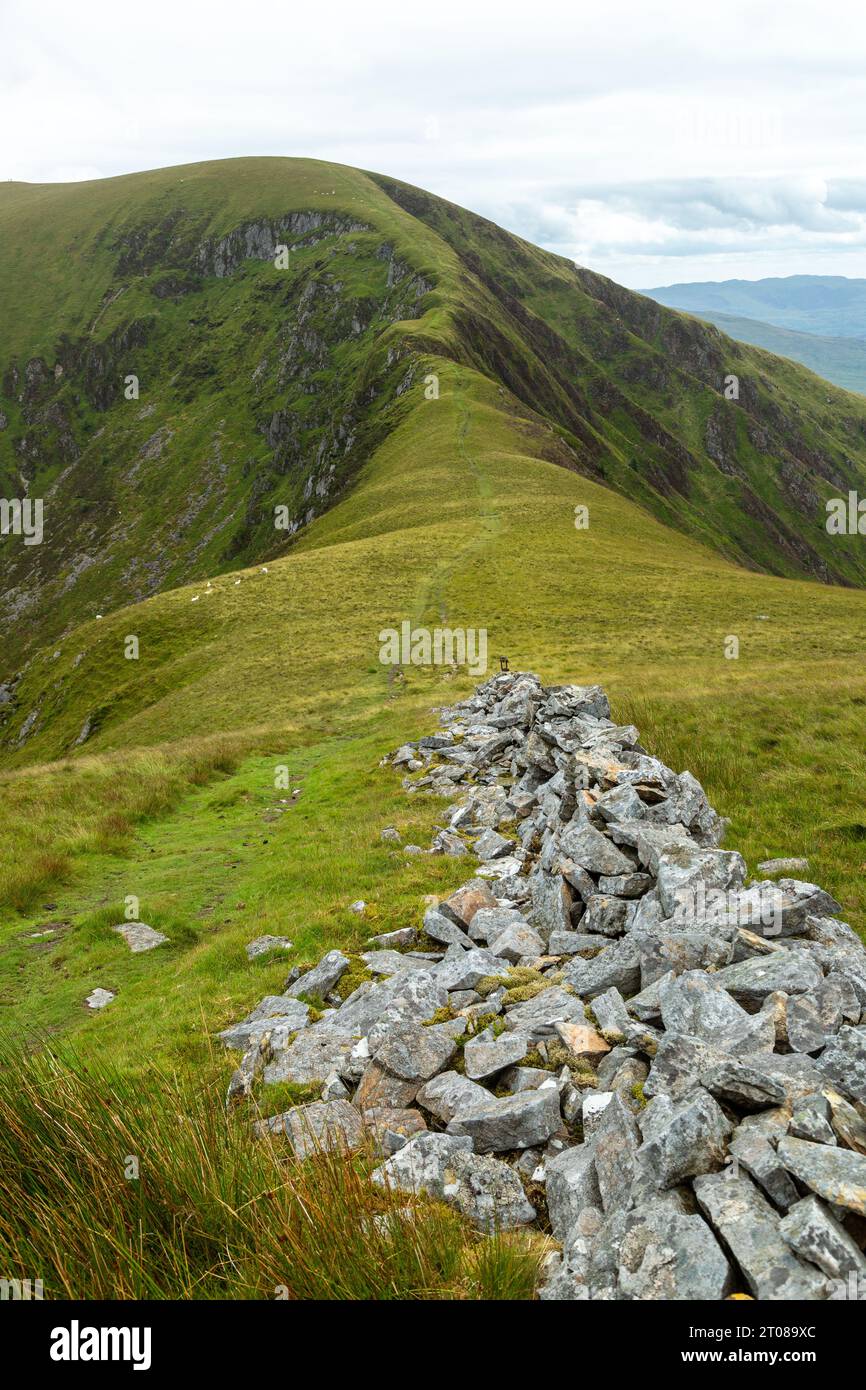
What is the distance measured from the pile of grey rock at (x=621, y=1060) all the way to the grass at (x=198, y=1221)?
44cm

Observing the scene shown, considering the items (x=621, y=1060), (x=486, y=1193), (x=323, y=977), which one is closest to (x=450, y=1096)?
(x=486, y=1193)

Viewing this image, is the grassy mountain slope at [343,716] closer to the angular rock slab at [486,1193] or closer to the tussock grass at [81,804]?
the tussock grass at [81,804]

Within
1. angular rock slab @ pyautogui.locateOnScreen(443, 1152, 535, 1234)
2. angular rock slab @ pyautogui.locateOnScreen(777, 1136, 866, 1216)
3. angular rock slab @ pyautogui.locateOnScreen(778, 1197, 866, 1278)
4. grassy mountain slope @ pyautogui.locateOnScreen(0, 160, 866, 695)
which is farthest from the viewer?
grassy mountain slope @ pyautogui.locateOnScreen(0, 160, 866, 695)

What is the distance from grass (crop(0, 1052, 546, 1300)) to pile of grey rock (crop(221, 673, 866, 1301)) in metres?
0.44

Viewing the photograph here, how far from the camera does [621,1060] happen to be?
6.05 metres

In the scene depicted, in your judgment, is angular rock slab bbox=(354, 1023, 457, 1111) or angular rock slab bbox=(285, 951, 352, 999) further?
angular rock slab bbox=(285, 951, 352, 999)

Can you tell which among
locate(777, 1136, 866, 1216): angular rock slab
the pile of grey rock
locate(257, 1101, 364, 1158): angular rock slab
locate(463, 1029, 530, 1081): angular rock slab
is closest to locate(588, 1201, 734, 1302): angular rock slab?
the pile of grey rock

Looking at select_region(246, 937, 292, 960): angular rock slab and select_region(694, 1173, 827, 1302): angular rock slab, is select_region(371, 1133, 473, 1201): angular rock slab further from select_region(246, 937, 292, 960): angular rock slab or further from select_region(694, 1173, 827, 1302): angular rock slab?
select_region(246, 937, 292, 960): angular rock slab

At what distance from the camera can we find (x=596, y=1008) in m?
6.85

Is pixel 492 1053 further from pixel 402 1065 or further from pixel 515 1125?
pixel 515 1125

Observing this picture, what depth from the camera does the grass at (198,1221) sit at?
3900mm

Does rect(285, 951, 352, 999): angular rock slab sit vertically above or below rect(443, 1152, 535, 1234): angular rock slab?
below

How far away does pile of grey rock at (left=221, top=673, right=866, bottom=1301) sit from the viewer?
422 cm
